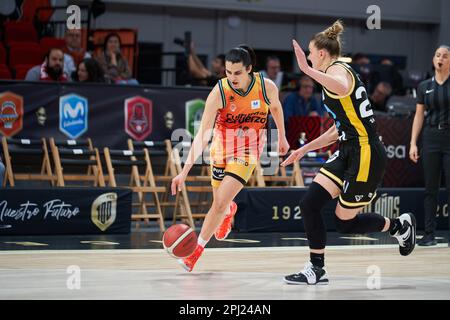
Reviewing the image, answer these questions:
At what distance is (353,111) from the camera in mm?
6543

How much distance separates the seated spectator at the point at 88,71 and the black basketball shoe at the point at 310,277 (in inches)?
247

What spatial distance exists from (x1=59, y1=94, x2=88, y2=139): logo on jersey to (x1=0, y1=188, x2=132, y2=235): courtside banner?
1.53 m

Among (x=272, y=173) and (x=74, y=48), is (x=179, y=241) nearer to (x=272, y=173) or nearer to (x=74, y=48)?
(x=272, y=173)

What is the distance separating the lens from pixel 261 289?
631 cm

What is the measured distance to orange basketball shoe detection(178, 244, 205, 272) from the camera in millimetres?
7262

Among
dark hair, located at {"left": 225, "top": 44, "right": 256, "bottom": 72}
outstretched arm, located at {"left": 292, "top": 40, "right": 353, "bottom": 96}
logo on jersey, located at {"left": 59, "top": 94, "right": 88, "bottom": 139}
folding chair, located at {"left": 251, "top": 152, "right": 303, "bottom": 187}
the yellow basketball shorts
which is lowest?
folding chair, located at {"left": 251, "top": 152, "right": 303, "bottom": 187}

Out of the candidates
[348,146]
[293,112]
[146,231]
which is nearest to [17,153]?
[146,231]

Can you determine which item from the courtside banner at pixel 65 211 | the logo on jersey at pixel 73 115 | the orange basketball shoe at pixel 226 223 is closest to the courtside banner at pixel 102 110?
the logo on jersey at pixel 73 115

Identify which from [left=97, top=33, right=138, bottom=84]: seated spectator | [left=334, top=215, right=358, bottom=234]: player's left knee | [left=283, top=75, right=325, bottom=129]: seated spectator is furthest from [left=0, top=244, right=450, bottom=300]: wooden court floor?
[left=97, top=33, right=138, bottom=84]: seated spectator

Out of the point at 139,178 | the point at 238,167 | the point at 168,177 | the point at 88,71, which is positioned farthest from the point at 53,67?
the point at 238,167

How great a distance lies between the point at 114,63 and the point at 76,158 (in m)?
1.57

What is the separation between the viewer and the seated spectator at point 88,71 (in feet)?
40.1

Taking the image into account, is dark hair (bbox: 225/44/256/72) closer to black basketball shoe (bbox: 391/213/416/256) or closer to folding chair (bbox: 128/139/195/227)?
black basketball shoe (bbox: 391/213/416/256)
